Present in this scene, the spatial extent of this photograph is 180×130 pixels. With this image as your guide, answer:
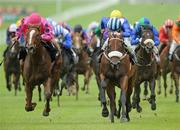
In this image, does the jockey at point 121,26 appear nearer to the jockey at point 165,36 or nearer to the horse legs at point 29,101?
the horse legs at point 29,101

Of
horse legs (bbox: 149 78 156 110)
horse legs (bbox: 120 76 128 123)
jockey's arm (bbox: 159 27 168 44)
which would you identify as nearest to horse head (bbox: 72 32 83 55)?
jockey's arm (bbox: 159 27 168 44)

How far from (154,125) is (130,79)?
1.84 metres

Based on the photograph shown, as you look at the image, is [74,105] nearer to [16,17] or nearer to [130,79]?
[130,79]

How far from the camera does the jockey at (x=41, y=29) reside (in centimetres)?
2112

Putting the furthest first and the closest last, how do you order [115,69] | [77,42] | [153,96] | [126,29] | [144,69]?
[77,42]
[144,69]
[153,96]
[126,29]
[115,69]

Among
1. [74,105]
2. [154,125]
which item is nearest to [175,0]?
[74,105]

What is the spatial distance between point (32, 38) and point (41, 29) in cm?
79

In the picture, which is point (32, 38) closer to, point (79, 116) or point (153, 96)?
point (79, 116)

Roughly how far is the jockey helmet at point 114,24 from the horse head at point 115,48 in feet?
2.24

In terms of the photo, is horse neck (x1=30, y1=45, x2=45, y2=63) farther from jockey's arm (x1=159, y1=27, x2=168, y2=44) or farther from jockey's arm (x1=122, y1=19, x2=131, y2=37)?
jockey's arm (x1=159, y1=27, x2=168, y2=44)

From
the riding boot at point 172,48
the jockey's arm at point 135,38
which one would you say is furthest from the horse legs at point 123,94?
the riding boot at point 172,48

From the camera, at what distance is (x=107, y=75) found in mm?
21031

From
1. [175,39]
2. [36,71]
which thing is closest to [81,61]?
[175,39]

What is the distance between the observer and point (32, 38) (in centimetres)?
2052
